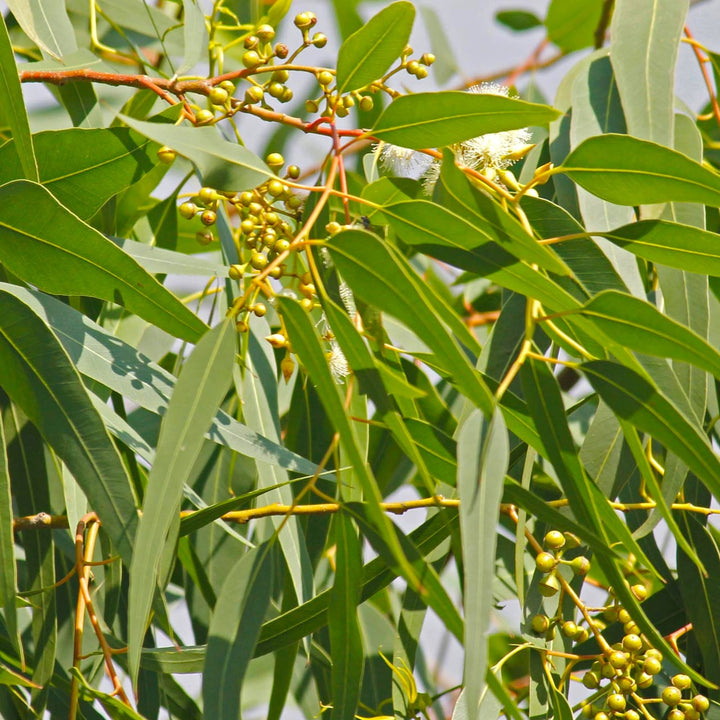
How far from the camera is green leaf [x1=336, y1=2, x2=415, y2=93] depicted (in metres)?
0.83

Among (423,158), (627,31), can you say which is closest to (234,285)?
(423,158)

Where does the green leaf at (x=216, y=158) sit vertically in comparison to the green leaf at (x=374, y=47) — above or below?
below

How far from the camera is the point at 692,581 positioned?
39.3 inches

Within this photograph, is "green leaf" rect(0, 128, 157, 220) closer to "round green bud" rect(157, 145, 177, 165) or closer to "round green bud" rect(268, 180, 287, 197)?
"round green bud" rect(157, 145, 177, 165)

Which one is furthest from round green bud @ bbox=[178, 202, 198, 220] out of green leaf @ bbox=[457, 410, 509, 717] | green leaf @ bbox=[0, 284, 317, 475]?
green leaf @ bbox=[457, 410, 509, 717]

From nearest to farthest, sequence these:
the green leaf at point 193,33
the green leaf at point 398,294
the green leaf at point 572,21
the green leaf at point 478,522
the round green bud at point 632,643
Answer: the green leaf at point 478,522 < the green leaf at point 398,294 < the round green bud at point 632,643 < the green leaf at point 193,33 < the green leaf at point 572,21

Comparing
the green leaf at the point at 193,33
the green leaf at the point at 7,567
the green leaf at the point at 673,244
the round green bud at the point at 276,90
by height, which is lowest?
the green leaf at the point at 7,567

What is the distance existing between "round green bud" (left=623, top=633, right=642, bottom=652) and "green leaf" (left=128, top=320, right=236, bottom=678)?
44cm

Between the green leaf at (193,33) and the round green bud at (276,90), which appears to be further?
the green leaf at (193,33)

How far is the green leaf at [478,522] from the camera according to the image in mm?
545

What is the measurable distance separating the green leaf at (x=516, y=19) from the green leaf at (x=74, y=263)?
1605 millimetres

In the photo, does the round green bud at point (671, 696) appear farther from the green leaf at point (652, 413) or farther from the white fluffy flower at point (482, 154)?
the white fluffy flower at point (482, 154)

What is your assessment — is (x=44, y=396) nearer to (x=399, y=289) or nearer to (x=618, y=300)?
(x=399, y=289)

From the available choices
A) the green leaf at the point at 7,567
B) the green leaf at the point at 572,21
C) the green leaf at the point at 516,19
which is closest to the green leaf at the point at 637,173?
the green leaf at the point at 7,567
